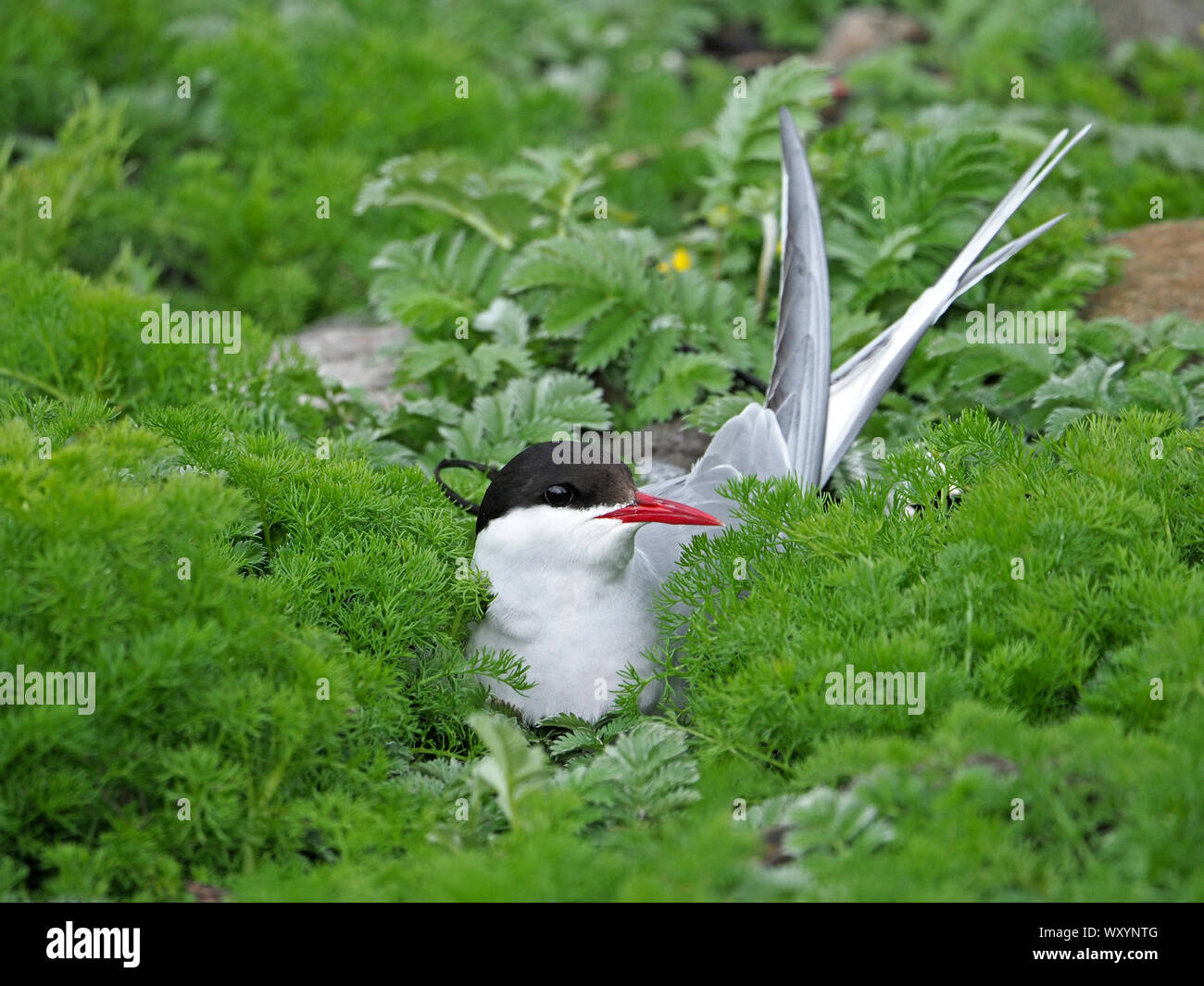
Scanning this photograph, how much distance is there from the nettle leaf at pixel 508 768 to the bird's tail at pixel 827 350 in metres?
1.49

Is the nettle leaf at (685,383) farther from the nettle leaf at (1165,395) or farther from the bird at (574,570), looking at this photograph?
the nettle leaf at (1165,395)

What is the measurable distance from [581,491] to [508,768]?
784mm

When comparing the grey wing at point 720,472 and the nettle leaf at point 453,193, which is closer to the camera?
the grey wing at point 720,472

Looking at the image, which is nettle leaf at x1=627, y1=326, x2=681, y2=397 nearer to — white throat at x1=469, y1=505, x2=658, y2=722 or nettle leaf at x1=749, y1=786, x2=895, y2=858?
white throat at x1=469, y1=505, x2=658, y2=722

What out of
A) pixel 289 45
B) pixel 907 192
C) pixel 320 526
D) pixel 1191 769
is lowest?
pixel 1191 769

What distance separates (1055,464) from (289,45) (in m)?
5.04

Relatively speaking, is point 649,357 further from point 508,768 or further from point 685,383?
point 508,768

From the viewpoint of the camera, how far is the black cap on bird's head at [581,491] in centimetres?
311

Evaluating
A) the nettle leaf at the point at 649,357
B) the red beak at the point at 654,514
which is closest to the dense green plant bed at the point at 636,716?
the red beak at the point at 654,514

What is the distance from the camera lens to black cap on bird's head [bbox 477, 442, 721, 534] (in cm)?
311

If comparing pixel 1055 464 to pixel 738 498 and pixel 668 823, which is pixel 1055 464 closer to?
pixel 738 498
